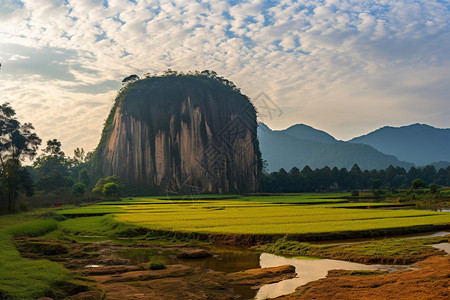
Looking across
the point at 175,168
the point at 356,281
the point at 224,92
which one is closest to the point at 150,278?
the point at 356,281

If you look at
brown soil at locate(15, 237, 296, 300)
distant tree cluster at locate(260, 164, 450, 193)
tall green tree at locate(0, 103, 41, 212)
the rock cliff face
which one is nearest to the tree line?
tall green tree at locate(0, 103, 41, 212)

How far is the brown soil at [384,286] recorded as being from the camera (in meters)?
8.89

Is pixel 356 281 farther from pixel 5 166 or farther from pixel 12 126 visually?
pixel 12 126

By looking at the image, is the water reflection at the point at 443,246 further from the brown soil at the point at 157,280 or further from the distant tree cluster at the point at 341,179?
the distant tree cluster at the point at 341,179

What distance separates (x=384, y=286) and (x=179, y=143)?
10254cm

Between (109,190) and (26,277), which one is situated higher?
(109,190)

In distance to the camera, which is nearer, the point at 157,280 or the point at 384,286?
the point at 384,286

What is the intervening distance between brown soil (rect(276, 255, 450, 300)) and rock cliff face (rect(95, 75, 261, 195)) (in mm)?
92316

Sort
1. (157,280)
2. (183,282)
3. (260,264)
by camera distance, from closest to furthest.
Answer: (183,282) → (157,280) → (260,264)

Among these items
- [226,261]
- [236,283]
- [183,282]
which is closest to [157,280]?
[183,282]

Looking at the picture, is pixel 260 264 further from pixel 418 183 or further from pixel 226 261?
pixel 418 183

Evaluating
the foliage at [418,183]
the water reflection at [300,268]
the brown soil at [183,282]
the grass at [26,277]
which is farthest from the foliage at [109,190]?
the brown soil at [183,282]

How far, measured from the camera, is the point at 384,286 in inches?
386

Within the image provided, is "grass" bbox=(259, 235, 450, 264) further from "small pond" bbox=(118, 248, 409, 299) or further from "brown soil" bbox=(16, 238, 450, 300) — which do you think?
"brown soil" bbox=(16, 238, 450, 300)
